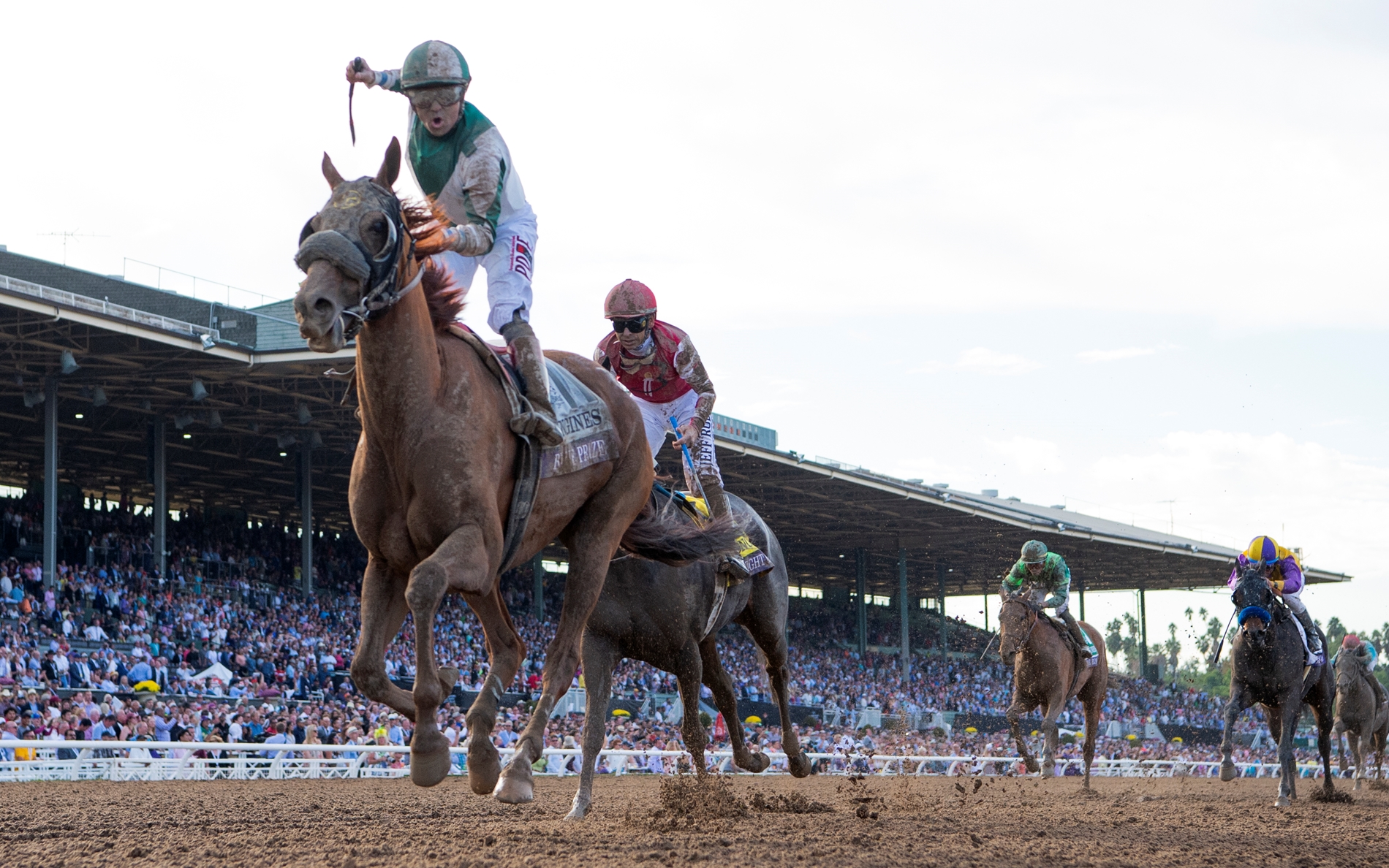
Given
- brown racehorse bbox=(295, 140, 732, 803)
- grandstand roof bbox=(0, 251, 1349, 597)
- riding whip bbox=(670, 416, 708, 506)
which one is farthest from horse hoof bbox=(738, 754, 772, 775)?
grandstand roof bbox=(0, 251, 1349, 597)

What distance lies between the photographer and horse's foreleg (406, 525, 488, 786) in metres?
4.83

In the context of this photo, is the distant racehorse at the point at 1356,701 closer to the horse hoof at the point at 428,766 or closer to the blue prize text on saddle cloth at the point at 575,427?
the blue prize text on saddle cloth at the point at 575,427

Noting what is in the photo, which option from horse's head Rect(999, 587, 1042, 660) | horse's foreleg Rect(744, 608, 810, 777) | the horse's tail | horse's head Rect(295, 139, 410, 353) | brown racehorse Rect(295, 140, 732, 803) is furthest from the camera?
horse's head Rect(999, 587, 1042, 660)

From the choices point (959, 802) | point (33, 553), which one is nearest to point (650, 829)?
point (959, 802)

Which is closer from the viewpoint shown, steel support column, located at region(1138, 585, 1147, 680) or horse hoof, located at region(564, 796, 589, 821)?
horse hoof, located at region(564, 796, 589, 821)

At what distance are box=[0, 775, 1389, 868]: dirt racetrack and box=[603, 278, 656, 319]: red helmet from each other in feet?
9.29

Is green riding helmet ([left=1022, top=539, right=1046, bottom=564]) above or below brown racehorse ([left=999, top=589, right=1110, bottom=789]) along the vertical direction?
above

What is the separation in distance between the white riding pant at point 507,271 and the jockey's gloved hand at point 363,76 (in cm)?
81

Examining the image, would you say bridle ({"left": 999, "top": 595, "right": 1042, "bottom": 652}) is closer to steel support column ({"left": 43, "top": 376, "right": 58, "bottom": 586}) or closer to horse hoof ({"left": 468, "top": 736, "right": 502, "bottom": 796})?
horse hoof ({"left": 468, "top": 736, "right": 502, "bottom": 796})

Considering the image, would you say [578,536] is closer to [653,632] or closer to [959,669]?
[653,632]

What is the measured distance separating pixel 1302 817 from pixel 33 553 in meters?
23.0

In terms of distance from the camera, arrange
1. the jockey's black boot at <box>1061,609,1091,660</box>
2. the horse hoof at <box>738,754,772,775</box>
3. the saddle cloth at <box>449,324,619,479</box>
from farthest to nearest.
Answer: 1. the jockey's black boot at <box>1061,609,1091,660</box>
2. the horse hoof at <box>738,754,772,775</box>
3. the saddle cloth at <box>449,324,619,479</box>

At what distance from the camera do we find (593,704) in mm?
7918

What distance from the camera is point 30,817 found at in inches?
317
